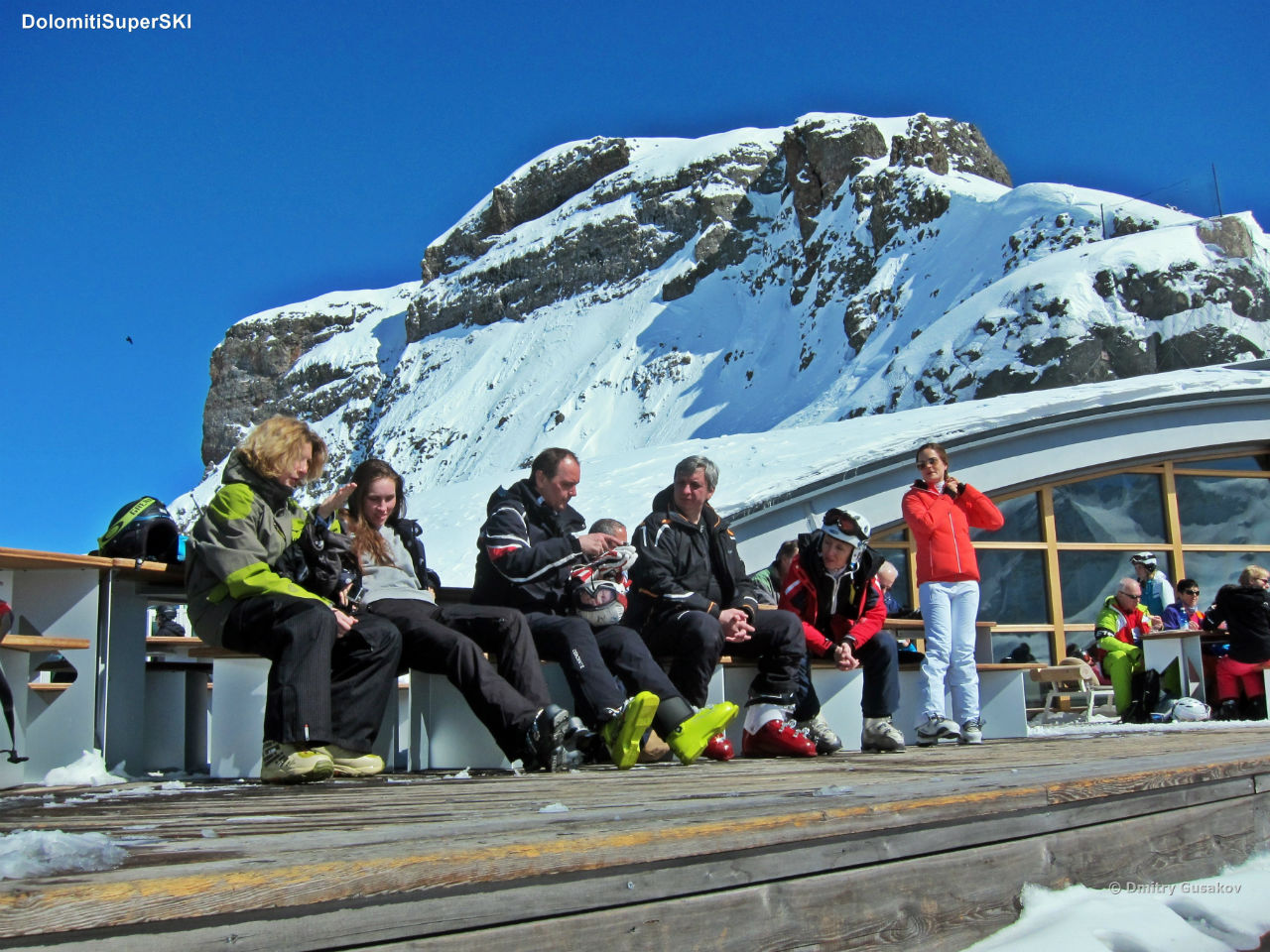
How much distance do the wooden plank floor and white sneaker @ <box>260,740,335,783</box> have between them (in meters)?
0.13

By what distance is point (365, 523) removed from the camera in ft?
16.0

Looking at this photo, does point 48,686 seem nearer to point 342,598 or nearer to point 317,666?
point 342,598

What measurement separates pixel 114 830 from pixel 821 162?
87.2 meters

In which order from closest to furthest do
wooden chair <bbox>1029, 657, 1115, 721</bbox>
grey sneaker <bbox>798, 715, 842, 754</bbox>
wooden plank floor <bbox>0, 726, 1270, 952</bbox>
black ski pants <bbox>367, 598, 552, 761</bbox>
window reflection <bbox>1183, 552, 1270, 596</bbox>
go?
wooden plank floor <bbox>0, 726, 1270, 952</bbox> < black ski pants <bbox>367, 598, 552, 761</bbox> < grey sneaker <bbox>798, 715, 842, 754</bbox> < wooden chair <bbox>1029, 657, 1115, 721</bbox> < window reflection <bbox>1183, 552, 1270, 596</bbox>

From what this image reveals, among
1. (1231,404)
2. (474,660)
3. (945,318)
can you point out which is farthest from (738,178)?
(474,660)

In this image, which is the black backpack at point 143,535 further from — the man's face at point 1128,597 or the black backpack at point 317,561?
the man's face at point 1128,597

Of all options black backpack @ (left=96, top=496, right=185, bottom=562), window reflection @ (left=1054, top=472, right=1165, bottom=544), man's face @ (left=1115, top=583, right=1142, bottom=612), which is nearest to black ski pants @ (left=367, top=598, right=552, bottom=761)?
black backpack @ (left=96, top=496, right=185, bottom=562)

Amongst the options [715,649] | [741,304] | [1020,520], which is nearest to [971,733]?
[715,649]

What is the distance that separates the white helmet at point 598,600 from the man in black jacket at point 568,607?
37 millimetres

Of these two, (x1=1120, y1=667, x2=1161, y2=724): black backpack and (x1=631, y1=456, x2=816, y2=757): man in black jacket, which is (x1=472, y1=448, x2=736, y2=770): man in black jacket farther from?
(x1=1120, y1=667, x2=1161, y2=724): black backpack

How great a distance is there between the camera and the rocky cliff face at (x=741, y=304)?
5359cm

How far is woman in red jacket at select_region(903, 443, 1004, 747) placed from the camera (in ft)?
20.9

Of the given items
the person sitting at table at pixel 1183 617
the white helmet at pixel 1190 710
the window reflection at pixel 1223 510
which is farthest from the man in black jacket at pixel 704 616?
the window reflection at pixel 1223 510

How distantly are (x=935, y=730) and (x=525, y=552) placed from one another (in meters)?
2.64
